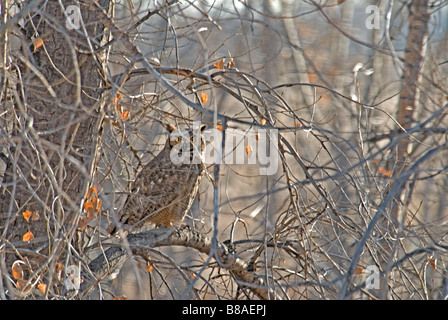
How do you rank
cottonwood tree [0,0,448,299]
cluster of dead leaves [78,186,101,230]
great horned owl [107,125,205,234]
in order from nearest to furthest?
cottonwood tree [0,0,448,299]
cluster of dead leaves [78,186,101,230]
great horned owl [107,125,205,234]

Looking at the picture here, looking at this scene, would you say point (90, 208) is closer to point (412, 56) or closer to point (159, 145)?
point (159, 145)

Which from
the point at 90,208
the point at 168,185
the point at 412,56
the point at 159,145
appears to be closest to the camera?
the point at 90,208

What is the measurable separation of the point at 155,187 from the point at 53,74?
1033 mm

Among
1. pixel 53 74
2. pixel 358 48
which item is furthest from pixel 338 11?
pixel 53 74

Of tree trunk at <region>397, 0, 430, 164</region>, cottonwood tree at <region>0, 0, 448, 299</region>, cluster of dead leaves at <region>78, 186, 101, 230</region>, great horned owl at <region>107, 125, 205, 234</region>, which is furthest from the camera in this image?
tree trunk at <region>397, 0, 430, 164</region>

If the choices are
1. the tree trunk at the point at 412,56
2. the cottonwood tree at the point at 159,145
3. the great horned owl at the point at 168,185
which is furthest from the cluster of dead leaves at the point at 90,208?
the tree trunk at the point at 412,56

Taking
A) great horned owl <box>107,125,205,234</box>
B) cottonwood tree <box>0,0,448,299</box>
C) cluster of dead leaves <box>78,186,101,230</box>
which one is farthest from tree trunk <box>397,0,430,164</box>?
cluster of dead leaves <box>78,186,101,230</box>

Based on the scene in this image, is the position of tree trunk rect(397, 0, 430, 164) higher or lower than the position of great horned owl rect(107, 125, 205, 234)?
higher

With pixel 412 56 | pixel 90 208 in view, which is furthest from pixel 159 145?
pixel 412 56

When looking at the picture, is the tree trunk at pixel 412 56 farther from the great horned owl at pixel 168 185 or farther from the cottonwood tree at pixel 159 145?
the great horned owl at pixel 168 185

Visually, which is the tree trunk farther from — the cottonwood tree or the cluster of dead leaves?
the cluster of dead leaves

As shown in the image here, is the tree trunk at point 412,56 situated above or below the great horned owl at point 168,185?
above

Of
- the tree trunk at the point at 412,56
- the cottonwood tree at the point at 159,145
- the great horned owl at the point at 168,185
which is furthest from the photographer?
the tree trunk at the point at 412,56
